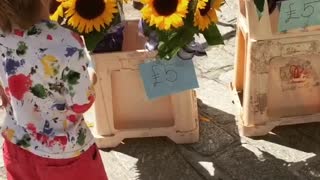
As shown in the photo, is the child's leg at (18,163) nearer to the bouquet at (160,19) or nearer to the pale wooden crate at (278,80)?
the bouquet at (160,19)

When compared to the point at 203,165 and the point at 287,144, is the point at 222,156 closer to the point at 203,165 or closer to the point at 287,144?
the point at 203,165

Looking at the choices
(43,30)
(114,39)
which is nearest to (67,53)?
(43,30)

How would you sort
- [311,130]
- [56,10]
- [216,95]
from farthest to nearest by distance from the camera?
1. [216,95]
2. [311,130]
3. [56,10]

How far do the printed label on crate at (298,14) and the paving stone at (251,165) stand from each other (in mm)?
523

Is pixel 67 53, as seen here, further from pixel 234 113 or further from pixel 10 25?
pixel 234 113

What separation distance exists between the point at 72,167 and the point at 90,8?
20.3 inches

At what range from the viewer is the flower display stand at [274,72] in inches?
86.6

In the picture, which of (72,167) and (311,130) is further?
(311,130)

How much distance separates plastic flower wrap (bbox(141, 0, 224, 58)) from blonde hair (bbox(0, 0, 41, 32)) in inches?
17.3

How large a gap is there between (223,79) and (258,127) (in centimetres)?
49

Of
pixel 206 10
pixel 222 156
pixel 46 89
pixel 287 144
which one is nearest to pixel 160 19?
pixel 206 10

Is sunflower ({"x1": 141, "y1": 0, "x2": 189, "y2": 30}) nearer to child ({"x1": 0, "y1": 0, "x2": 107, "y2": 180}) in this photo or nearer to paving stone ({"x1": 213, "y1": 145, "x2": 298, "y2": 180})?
child ({"x1": 0, "y1": 0, "x2": 107, "y2": 180})

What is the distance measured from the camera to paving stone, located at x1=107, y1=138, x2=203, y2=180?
2340mm

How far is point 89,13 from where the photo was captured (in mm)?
1992
